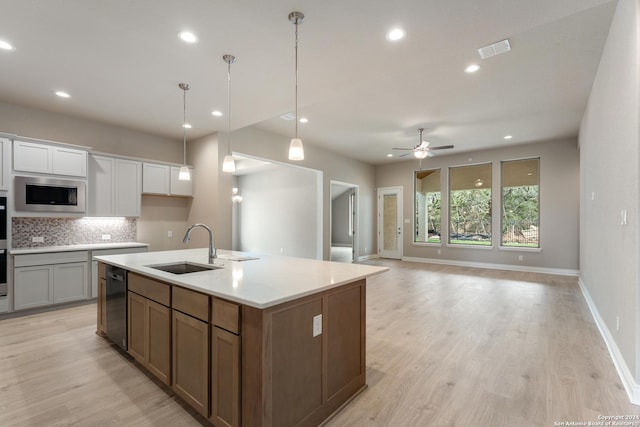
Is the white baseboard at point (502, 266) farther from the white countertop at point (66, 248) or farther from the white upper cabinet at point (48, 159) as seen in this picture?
the white upper cabinet at point (48, 159)

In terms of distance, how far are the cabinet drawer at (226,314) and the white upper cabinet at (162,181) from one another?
4.28 meters

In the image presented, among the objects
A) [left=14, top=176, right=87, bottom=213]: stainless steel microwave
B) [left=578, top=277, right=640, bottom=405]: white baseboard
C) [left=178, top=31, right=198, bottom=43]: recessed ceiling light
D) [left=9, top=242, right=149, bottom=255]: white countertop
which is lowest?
[left=578, top=277, right=640, bottom=405]: white baseboard

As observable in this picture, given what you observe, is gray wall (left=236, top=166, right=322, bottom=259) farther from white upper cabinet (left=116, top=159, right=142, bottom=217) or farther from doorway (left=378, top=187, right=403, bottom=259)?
white upper cabinet (left=116, top=159, right=142, bottom=217)

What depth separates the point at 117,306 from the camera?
2873 mm

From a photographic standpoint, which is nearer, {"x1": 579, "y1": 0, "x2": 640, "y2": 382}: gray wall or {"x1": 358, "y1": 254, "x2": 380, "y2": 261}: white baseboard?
{"x1": 579, "y1": 0, "x2": 640, "y2": 382}: gray wall

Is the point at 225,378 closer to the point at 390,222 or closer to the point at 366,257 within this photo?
the point at 366,257

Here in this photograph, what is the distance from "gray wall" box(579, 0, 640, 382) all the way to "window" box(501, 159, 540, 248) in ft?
12.8

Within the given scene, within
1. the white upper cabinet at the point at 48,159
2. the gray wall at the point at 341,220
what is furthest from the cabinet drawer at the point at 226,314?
the gray wall at the point at 341,220

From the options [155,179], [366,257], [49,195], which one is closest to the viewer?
[49,195]

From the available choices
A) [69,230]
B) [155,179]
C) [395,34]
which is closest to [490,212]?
[395,34]

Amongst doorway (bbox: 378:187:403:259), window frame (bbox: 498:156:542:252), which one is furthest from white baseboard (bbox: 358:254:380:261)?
window frame (bbox: 498:156:542:252)

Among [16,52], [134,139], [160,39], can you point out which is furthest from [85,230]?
[160,39]

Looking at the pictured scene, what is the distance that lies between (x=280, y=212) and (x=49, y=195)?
549cm

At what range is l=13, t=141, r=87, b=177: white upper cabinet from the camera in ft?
12.9
